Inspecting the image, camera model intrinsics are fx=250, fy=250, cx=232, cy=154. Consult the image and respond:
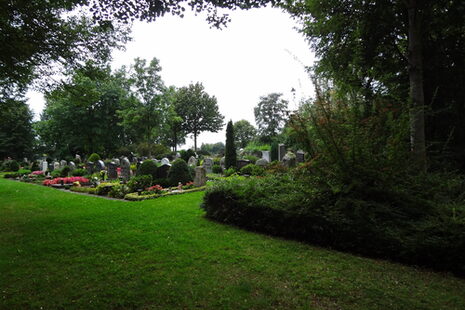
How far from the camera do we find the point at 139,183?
11.4 metres

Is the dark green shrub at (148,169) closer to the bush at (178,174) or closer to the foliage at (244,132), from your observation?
the bush at (178,174)

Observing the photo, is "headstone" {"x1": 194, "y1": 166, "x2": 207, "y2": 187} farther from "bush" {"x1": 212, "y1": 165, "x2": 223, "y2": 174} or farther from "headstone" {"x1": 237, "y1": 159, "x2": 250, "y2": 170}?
"bush" {"x1": 212, "y1": 165, "x2": 223, "y2": 174}

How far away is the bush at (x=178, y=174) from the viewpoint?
12.4 m

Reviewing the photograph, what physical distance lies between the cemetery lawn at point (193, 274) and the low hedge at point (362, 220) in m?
0.26

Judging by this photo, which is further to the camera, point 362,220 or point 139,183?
point 139,183

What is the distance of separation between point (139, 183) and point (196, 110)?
33.2m

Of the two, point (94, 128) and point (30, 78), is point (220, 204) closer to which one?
point (30, 78)

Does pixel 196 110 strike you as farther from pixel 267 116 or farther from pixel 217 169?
pixel 217 169

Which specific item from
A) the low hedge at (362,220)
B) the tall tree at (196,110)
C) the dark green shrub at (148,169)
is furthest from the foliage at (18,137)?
the low hedge at (362,220)

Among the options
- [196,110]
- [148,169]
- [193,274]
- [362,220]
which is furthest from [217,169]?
[196,110]

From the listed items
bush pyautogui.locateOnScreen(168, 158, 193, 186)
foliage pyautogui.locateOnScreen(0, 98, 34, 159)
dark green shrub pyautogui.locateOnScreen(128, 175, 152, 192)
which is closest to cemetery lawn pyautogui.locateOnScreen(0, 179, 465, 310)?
dark green shrub pyautogui.locateOnScreen(128, 175, 152, 192)

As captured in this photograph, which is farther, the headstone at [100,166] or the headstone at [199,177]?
the headstone at [100,166]

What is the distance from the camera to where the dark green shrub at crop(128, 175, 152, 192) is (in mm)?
11195

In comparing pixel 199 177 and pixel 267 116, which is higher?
pixel 267 116
